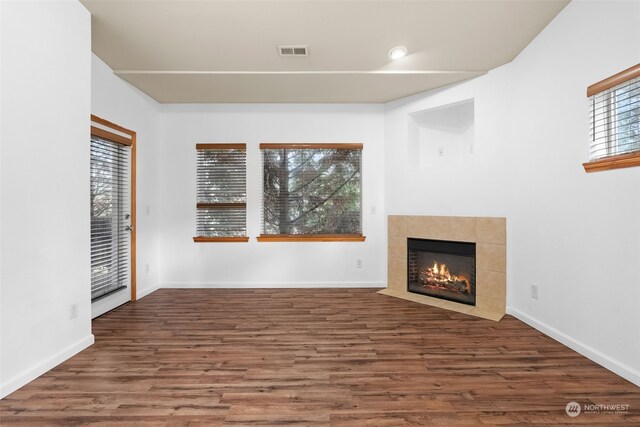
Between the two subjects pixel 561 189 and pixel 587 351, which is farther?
pixel 561 189

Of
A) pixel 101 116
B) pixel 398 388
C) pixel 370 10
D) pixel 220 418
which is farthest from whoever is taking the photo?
pixel 101 116

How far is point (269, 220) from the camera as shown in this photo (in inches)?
164

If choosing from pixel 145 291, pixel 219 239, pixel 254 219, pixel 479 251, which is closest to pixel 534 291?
pixel 479 251

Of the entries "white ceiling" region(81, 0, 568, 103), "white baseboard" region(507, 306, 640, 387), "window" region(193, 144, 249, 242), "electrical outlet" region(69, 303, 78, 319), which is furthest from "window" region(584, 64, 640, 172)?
"electrical outlet" region(69, 303, 78, 319)

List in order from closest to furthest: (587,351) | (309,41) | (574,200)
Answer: (587,351)
(574,200)
(309,41)

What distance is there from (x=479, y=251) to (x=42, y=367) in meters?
3.95

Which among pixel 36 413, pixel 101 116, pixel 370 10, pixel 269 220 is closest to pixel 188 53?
pixel 101 116

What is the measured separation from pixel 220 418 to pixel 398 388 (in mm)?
1043

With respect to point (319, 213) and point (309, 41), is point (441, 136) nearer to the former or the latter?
point (319, 213)

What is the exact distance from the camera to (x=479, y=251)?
3236mm

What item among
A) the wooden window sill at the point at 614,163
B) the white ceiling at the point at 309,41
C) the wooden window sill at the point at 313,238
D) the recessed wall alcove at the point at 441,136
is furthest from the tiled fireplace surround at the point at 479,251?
the white ceiling at the point at 309,41

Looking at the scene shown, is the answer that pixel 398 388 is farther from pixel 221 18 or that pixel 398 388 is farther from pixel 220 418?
pixel 221 18

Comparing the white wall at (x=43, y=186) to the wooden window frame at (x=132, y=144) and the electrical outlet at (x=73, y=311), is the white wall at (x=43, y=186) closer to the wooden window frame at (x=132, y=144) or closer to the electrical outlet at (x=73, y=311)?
the electrical outlet at (x=73, y=311)

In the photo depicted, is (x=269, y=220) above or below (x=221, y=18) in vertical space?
below
